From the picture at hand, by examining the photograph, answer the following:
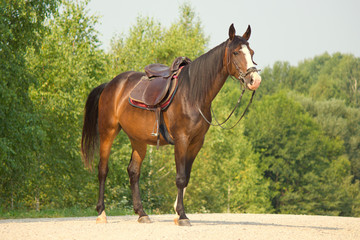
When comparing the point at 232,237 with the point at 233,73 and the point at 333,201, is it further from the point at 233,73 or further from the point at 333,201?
the point at 333,201

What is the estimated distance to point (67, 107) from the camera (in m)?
23.4

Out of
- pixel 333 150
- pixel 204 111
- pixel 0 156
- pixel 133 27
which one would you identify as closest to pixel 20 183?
pixel 0 156

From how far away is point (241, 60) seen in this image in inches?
323

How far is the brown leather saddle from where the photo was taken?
29.3 feet

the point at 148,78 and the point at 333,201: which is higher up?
the point at 148,78

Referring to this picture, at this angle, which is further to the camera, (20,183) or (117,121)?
(20,183)

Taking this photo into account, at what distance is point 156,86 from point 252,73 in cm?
211

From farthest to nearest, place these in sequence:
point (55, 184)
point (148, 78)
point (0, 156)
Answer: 1. point (55, 184)
2. point (0, 156)
3. point (148, 78)

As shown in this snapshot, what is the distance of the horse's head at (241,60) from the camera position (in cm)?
800

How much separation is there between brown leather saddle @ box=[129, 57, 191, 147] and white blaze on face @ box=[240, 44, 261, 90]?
1.45 m

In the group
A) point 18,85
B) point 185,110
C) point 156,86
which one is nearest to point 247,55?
point 185,110

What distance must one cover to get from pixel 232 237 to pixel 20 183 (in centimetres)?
1393

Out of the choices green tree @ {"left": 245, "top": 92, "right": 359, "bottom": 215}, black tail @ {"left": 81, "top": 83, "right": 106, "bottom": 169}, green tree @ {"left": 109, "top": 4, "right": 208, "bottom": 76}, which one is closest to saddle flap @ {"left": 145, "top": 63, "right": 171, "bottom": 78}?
black tail @ {"left": 81, "top": 83, "right": 106, "bottom": 169}

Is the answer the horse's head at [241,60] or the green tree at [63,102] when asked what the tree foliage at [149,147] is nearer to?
the green tree at [63,102]
